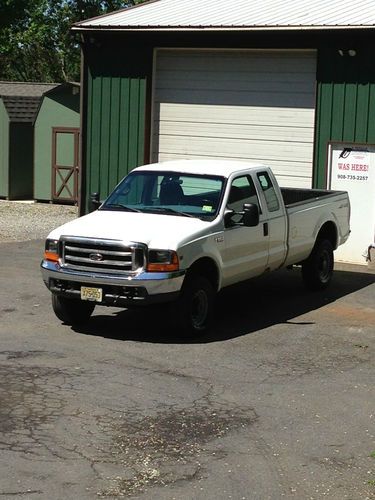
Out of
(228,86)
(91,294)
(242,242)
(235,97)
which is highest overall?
(228,86)

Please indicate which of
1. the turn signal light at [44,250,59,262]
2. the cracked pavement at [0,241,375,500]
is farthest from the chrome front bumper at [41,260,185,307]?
the cracked pavement at [0,241,375,500]

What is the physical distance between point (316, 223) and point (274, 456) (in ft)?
22.0

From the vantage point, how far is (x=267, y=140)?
17547 mm

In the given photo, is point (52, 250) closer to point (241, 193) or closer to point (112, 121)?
point (241, 193)

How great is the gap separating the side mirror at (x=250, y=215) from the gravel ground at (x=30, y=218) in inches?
340

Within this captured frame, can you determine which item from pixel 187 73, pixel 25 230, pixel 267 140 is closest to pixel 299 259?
A: pixel 267 140

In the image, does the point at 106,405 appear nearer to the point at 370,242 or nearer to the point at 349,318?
the point at 349,318

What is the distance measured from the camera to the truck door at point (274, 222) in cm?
1236

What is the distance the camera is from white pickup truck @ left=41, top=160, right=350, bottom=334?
1045cm

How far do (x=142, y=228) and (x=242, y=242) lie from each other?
4.78ft

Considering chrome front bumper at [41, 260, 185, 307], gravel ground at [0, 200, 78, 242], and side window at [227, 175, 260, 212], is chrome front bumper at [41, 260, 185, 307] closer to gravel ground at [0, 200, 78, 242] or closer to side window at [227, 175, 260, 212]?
side window at [227, 175, 260, 212]

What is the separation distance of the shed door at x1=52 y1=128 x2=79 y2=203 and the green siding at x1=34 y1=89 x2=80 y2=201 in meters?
0.04

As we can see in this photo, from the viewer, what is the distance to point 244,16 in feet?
58.6

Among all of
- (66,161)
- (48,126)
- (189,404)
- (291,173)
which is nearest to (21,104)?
(48,126)
